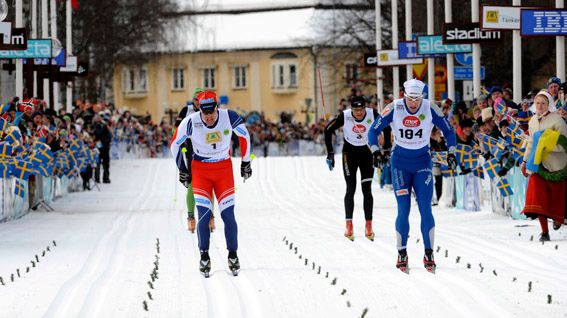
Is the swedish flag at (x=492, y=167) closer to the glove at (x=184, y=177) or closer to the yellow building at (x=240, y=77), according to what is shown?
the glove at (x=184, y=177)

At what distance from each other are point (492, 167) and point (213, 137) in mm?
8428

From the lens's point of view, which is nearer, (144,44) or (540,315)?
(540,315)

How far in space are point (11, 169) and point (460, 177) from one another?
7742 millimetres

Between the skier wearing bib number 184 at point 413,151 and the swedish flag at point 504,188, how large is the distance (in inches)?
274

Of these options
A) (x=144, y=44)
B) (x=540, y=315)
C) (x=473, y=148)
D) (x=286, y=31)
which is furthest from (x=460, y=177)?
(x=286, y=31)

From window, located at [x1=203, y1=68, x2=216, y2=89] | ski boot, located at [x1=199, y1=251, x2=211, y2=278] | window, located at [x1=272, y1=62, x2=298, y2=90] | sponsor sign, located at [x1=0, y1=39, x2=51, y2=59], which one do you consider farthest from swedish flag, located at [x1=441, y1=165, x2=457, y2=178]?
window, located at [x1=203, y1=68, x2=216, y2=89]

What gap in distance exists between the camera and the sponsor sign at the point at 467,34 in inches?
1012

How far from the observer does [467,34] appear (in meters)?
25.8

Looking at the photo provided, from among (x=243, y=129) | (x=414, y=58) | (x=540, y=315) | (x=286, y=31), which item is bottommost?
(x=540, y=315)

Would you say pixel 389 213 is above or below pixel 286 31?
below

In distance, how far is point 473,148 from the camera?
74.3 ft

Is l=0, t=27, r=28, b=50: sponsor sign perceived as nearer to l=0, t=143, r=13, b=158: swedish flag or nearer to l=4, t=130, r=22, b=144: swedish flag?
l=4, t=130, r=22, b=144: swedish flag

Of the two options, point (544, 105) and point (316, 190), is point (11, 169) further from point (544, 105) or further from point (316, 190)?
point (316, 190)

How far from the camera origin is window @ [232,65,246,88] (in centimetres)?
9869
